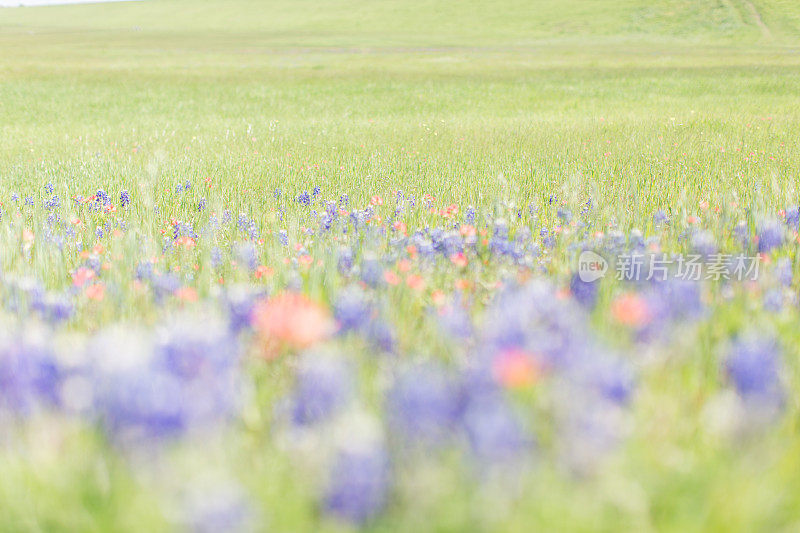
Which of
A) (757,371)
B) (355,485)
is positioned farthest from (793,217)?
(355,485)

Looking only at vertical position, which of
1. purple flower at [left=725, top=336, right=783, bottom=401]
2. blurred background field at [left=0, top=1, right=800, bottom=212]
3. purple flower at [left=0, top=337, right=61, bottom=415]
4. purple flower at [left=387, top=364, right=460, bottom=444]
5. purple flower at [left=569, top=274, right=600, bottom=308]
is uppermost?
purple flower at [left=0, top=337, right=61, bottom=415]

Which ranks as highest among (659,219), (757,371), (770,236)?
(757,371)

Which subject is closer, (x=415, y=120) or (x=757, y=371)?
(x=757, y=371)

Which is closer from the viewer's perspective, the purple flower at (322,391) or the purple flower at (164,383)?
the purple flower at (164,383)

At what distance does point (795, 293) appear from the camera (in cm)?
222

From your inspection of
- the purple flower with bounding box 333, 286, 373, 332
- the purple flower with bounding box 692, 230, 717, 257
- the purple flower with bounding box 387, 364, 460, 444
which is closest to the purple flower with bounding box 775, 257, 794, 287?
the purple flower with bounding box 692, 230, 717, 257

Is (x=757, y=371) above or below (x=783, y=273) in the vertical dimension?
above

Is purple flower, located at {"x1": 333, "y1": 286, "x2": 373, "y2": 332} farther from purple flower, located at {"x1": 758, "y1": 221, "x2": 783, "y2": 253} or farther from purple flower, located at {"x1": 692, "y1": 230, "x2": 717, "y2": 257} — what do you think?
purple flower, located at {"x1": 758, "y1": 221, "x2": 783, "y2": 253}

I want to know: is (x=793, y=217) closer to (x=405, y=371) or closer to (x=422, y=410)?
(x=405, y=371)

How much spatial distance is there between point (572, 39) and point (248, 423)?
212ft

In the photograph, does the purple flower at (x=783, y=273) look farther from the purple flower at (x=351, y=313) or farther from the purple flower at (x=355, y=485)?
the purple flower at (x=355, y=485)

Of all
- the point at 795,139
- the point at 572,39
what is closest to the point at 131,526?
the point at 795,139

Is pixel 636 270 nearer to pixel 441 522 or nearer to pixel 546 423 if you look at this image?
pixel 546 423

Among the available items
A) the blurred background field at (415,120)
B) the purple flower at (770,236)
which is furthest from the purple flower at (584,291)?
the blurred background field at (415,120)
